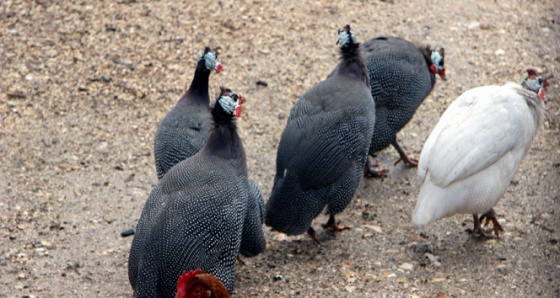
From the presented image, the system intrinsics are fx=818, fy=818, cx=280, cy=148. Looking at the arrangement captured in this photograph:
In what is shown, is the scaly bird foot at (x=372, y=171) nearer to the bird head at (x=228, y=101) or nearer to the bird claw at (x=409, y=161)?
the bird claw at (x=409, y=161)

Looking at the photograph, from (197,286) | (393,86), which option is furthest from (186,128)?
(197,286)

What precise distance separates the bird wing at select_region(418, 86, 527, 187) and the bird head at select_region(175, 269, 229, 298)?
1.85 m

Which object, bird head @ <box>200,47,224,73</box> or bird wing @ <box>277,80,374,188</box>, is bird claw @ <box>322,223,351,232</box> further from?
bird head @ <box>200,47,224,73</box>

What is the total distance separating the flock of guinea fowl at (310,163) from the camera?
14.1ft

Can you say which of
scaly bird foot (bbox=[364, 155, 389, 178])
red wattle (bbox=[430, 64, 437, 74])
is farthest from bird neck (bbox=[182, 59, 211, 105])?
red wattle (bbox=[430, 64, 437, 74])

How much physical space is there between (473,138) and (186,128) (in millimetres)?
1791

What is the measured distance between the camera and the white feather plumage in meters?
4.93

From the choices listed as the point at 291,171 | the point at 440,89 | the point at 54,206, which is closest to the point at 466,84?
the point at 440,89

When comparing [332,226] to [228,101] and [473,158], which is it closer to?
[473,158]

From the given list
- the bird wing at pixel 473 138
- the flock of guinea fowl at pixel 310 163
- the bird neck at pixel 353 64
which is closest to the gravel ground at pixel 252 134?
the flock of guinea fowl at pixel 310 163

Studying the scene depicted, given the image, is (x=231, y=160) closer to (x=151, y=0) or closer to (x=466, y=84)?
(x=466, y=84)

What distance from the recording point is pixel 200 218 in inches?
169

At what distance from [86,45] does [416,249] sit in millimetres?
3639

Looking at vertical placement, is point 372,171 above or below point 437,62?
below
